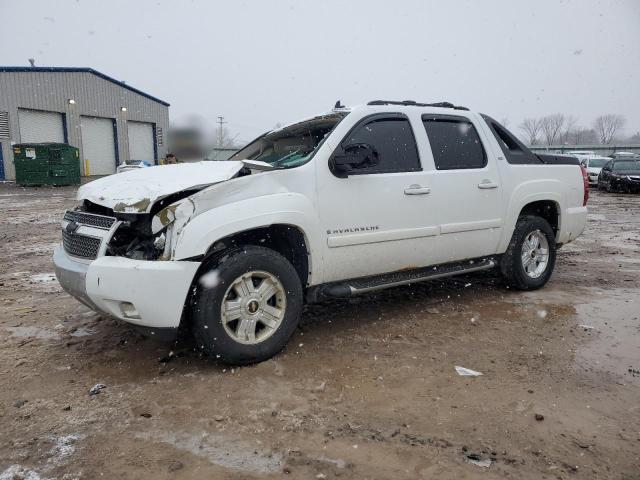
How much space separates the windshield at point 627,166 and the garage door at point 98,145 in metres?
29.1

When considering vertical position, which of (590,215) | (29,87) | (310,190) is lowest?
(590,215)

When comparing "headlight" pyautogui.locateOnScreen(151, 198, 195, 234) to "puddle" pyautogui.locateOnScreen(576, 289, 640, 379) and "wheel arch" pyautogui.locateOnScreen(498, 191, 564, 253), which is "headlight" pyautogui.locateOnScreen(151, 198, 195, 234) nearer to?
"puddle" pyautogui.locateOnScreen(576, 289, 640, 379)

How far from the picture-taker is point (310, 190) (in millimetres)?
3479

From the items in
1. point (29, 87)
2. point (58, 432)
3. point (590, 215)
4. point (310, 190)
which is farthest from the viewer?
point (29, 87)

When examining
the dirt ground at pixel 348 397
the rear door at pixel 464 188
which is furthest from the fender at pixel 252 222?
the rear door at pixel 464 188

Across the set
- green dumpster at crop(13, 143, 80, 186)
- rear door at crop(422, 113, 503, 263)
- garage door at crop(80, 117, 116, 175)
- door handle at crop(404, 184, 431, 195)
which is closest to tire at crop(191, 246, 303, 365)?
door handle at crop(404, 184, 431, 195)

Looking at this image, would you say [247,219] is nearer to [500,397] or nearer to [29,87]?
[500,397]

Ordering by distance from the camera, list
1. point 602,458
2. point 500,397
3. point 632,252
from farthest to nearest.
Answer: point 632,252 < point 500,397 < point 602,458

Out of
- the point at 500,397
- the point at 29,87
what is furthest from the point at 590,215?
the point at 29,87

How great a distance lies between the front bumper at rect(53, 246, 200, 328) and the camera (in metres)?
2.93

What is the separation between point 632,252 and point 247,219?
271 inches

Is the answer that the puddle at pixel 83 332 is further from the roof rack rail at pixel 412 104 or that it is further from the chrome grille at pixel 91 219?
the roof rack rail at pixel 412 104

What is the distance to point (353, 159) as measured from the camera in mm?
3479

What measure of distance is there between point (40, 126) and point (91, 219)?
1167 inches
